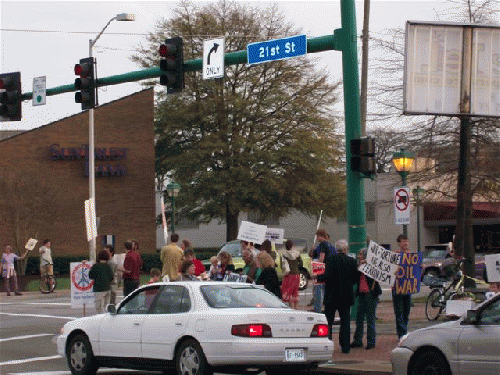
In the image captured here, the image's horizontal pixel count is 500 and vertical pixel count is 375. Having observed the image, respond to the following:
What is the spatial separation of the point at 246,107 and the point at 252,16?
5.11 m

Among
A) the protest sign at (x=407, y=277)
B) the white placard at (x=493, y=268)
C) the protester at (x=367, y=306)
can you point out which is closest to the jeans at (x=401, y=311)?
the protest sign at (x=407, y=277)

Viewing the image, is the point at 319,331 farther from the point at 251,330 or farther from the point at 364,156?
the point at 364,156

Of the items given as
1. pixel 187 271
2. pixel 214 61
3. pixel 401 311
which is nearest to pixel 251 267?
pixel 187 271

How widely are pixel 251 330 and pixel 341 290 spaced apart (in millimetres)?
4071

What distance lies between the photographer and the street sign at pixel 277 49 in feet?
64.5

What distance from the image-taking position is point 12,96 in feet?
80.8

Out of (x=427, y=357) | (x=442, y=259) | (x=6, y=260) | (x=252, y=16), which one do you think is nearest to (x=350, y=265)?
(x=427, y=357)

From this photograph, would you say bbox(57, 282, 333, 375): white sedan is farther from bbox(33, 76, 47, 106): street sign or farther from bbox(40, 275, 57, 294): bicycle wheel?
bbox(40, 275, 57, 294): bicycle wheel

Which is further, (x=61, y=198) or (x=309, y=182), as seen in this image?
(x=309, y=182)

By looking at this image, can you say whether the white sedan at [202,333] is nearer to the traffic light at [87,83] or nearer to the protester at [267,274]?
the protester at [267,274]

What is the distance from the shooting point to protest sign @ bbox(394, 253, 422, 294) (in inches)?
671

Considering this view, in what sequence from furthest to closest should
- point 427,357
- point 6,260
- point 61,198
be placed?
1. point 61,198
2. point 6,260
3. point 427,357

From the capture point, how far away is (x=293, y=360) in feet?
43.3

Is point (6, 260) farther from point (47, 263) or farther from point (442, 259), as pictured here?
point (442, 259)
